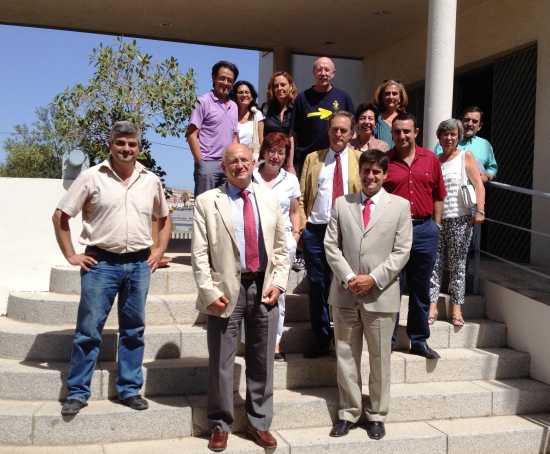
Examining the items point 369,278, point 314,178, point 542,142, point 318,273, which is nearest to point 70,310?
point 318,273

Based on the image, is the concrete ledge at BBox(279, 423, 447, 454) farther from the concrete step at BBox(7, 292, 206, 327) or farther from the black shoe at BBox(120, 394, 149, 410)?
the concrete step at BBox(7, 292, 206, 327)

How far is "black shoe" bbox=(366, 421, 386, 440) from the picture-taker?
4.03 m

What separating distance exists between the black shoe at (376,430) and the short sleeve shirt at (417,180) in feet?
4.86

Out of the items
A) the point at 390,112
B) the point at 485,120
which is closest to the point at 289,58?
the point at 485,120

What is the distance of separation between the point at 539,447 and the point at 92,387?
10.1 feet

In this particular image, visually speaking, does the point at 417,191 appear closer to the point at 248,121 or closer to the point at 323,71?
the point at 323,71

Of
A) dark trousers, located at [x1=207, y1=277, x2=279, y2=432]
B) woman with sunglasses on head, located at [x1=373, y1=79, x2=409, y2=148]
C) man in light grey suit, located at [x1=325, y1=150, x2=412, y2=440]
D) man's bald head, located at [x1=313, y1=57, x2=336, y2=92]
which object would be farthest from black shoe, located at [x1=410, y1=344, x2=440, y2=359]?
man's bald head, located at [x1=313, y1=57, x2=336, y2=92]

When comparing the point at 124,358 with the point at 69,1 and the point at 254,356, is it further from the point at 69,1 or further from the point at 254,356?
the point at 69,1

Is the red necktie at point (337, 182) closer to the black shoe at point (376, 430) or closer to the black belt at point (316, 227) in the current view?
the black belt at point (316, 227)

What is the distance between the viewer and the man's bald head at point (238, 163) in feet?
12.4

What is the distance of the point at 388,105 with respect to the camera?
512cm

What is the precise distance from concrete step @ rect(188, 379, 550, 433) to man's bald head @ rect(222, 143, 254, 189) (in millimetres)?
1490

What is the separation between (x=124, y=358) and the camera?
4.00m

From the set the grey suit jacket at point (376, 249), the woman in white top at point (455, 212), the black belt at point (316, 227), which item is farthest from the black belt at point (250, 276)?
the woman in white top at point (455, 212)
